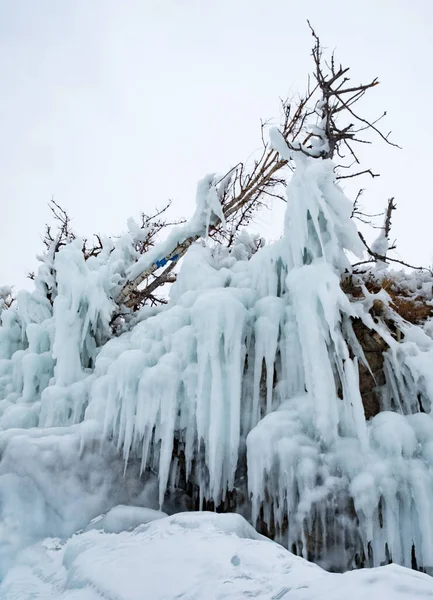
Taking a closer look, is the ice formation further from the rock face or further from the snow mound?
the snow mound

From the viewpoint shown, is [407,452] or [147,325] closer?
[407,452]

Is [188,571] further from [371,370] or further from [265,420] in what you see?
[371,370]

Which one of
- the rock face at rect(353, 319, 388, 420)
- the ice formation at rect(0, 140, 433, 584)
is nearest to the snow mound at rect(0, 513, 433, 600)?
the ice formation at rect(0, 140, 433, 584)

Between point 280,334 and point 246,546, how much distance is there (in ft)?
6.82

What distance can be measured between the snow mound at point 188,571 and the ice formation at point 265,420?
394 mm

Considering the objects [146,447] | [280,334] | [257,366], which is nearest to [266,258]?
[280,334]

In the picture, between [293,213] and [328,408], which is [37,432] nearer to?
[328,408]

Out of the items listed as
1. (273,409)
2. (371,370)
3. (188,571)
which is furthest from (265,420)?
(188,571)

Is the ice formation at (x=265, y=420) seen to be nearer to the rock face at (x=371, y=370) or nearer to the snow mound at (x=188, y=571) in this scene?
the rock face at (x=371, y=370)

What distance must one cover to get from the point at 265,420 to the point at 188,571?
1563 millimetres

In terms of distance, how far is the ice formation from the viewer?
3238 millimetres

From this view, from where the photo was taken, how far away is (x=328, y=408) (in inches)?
135

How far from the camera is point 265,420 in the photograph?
11.7 ft

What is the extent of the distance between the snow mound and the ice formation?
0.39 m
